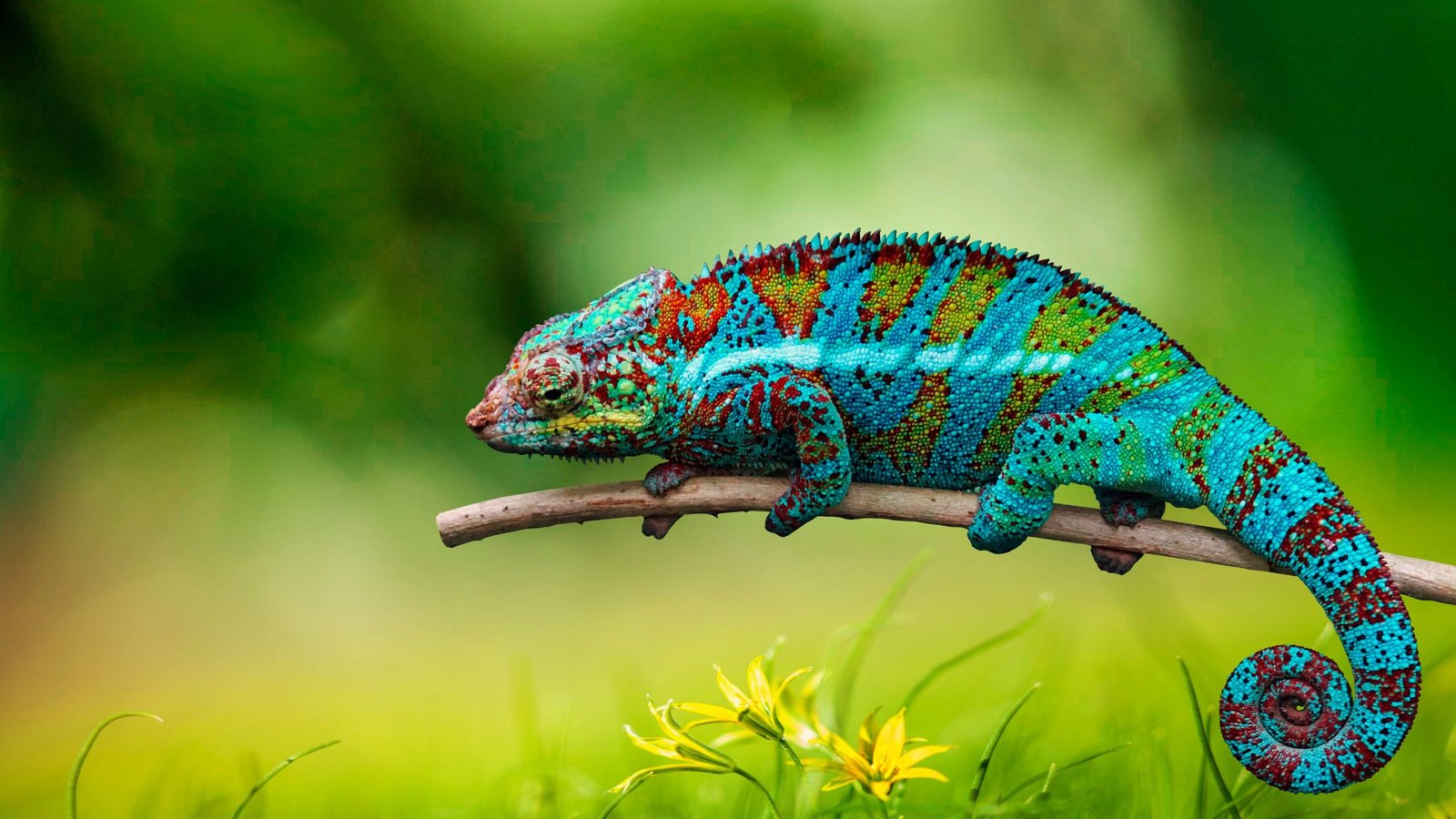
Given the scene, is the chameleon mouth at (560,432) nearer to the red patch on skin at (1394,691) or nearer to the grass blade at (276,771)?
the grass blade at (276,771)

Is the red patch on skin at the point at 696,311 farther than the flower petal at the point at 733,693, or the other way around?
the red patch on skin at the point at 696,311

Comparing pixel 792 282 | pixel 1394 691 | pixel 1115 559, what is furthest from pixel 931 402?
pixel 1394 691

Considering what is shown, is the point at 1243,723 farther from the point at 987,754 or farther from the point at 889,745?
the point at 889,745

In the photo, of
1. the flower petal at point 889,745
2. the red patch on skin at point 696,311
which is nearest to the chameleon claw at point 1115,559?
the flower petal at point 889,745

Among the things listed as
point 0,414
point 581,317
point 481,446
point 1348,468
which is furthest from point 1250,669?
point 0,414

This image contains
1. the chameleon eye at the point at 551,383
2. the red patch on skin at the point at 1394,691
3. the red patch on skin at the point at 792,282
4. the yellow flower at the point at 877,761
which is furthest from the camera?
the red patch on skin at the point at 792,282

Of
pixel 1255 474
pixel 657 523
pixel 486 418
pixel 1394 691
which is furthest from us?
pixel 657 523
